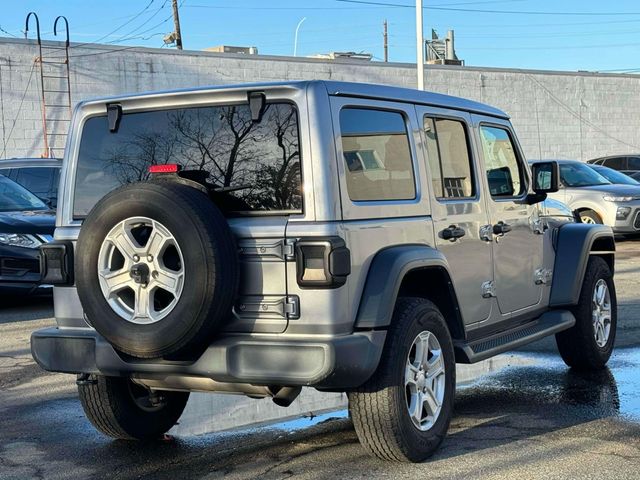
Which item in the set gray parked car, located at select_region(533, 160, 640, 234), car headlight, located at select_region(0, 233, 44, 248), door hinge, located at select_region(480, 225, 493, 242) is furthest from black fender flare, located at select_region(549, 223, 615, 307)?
gray parked car, located at select_region(533, 160, 640, 234)

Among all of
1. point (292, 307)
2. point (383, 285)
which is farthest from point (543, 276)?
point (292, 307)

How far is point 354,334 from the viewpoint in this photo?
4.58m

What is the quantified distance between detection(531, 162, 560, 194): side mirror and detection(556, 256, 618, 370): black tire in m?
0.85

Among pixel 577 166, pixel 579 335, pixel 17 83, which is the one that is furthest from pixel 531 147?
pixel 579 335

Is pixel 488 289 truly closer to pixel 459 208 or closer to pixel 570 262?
pixel 459 208

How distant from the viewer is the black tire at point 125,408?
5383 mm

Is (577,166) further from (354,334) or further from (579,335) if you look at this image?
(354,334)

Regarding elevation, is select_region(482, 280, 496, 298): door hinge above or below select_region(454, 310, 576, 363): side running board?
above

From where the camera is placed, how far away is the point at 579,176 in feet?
61.9

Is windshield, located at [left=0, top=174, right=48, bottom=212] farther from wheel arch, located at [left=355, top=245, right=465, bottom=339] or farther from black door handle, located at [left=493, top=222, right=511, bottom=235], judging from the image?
wheel arch, located at [left=355, top=245, right=465, bottom=339]

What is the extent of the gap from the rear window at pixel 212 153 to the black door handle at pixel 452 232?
3.83 feet

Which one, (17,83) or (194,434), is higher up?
(17,83)

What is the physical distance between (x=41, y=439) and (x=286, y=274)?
2.20 m

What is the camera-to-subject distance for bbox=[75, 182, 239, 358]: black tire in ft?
14.4
